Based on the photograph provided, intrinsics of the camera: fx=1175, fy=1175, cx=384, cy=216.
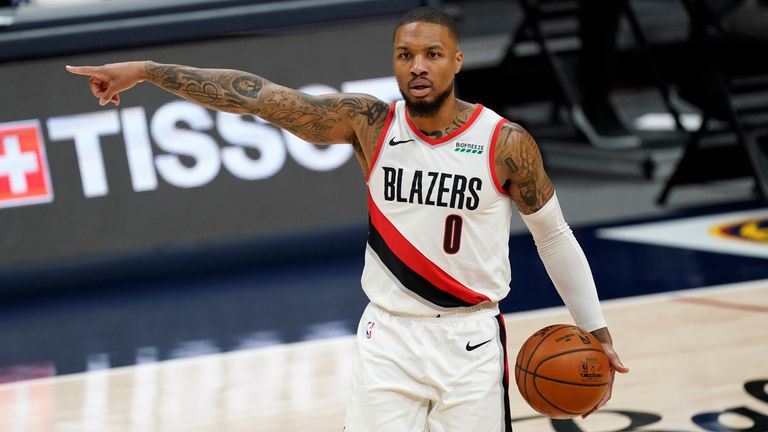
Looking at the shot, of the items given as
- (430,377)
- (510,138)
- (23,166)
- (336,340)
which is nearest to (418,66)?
(510,138)

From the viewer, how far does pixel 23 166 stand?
7.65 metres

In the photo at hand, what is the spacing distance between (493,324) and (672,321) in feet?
10.3

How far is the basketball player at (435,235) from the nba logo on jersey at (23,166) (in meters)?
4.26

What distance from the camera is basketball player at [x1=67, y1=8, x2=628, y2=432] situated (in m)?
3.45

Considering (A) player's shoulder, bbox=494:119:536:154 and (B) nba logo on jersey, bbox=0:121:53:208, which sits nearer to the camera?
(A) player's shoulder, bbox=494:119:536:154

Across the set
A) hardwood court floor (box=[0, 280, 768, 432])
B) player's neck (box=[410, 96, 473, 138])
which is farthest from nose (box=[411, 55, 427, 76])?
hardwood court floor (box=[0, 280, 768, 432])

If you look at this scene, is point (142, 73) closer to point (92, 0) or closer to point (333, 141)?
point (333, 141)

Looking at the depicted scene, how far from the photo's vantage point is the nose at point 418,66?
3361mm

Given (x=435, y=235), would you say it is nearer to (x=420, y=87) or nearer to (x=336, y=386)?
(x=420, y=87)

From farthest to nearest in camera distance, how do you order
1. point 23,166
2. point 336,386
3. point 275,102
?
point 23,166 → point 336,386 → point 275,102

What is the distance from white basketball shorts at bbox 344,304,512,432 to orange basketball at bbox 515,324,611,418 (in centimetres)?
13

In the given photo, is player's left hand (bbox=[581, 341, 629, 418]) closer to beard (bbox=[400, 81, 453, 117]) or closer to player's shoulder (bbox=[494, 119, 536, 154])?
player's shoulder (bbox=[494, 119, 536, 154])

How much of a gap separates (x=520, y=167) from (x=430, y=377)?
68 cm

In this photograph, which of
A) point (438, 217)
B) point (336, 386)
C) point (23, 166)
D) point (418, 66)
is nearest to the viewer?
point (418, 66)
